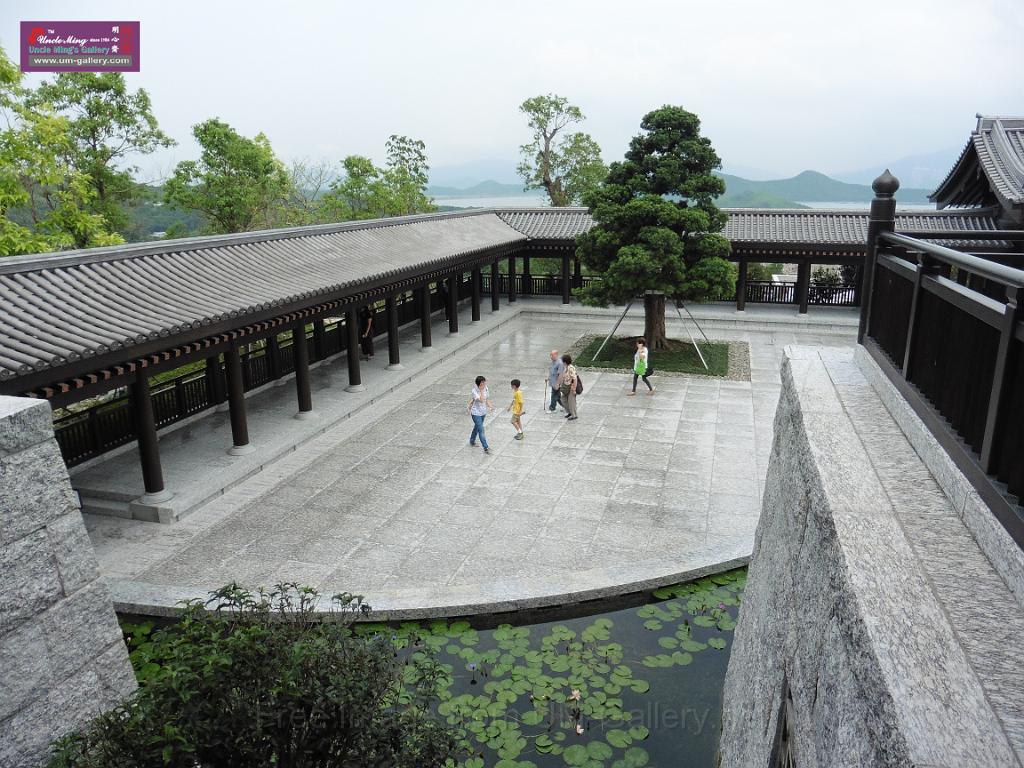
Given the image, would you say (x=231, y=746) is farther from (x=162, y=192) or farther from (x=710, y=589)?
(x=162, y=192)

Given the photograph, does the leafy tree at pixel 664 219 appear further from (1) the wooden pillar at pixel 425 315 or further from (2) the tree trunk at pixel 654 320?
(1) the wooden pillar at pixel 425 315

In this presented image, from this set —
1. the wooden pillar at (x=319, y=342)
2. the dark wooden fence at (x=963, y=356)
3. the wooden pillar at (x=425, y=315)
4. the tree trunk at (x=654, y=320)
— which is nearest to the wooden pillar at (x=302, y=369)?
the wooden pillar at (x=319, y=342)

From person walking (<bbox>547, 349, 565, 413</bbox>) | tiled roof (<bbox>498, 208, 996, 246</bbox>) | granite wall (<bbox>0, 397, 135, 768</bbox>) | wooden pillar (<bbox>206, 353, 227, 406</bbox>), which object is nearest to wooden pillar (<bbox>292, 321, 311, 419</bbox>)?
wooden pillar (<bbox>206, 353, 227, 406</bbox>)

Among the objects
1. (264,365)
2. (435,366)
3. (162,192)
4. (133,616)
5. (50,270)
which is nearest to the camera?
(133,616)

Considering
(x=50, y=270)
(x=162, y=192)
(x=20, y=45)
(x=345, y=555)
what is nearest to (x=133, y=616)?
(x=345, y=555)

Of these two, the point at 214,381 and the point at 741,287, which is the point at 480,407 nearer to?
the point at 214,381

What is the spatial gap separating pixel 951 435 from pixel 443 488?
26.9 feet

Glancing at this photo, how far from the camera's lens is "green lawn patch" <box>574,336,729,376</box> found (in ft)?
58.9

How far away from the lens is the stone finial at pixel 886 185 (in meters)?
5.50

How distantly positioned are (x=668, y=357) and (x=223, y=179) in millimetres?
18099

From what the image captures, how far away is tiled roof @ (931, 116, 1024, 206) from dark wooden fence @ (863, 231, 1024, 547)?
10214 millimetres

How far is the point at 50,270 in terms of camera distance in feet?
31.4

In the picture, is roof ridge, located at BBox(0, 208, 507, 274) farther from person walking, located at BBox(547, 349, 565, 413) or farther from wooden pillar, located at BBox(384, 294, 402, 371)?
person walking, located at BBox(547, 349, 565, 413)
